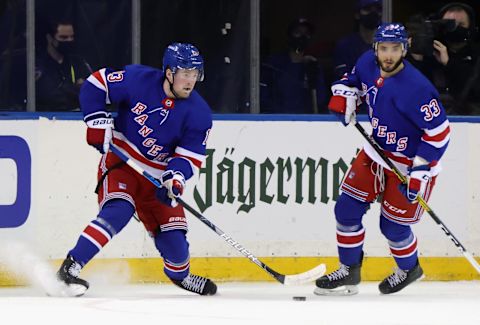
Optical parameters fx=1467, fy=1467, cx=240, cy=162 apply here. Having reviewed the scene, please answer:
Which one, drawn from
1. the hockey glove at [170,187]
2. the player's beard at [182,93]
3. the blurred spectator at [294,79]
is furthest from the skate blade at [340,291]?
the blurred spectator at [294,79]

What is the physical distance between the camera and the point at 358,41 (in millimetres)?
7680

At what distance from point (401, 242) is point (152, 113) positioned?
128 centimetres

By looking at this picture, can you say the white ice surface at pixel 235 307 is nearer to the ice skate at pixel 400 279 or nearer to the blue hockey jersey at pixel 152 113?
the ice skate at pixel 400 279

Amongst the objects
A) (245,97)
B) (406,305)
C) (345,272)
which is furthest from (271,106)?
Answer: (406,305)

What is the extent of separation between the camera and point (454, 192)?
7445mm

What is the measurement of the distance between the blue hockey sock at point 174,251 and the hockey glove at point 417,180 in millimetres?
992

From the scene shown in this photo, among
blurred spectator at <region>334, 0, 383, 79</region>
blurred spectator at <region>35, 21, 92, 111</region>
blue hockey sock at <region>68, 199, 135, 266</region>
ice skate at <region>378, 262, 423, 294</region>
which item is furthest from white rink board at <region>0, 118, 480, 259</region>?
blue hockey sock at <region>68, 199, 135, 266</region>

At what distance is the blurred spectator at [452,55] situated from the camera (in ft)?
25.3

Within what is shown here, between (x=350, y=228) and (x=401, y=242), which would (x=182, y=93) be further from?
(x=401, y=242)

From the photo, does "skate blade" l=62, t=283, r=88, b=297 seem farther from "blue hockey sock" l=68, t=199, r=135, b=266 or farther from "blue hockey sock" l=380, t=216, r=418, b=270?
"blue hockey sock" l=380, t=216, r=418, b=270

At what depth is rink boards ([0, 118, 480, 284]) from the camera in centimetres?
697

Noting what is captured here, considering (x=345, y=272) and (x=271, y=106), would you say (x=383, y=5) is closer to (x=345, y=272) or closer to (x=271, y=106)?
(x=271, y=106)

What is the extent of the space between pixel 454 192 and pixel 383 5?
42.2 inches

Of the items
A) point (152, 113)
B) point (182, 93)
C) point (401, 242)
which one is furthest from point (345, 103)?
point (152, 113)
